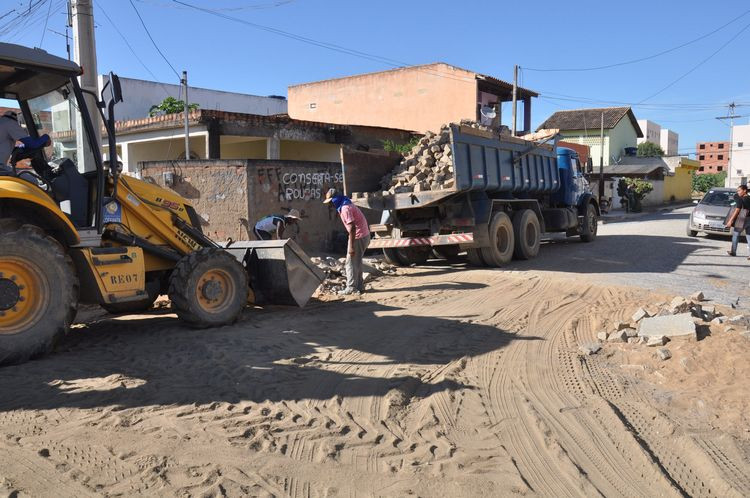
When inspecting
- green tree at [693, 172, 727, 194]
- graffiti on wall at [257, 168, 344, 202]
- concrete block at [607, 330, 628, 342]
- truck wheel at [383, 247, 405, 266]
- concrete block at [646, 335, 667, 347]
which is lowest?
concrete block at [607, 330, 628, 342]

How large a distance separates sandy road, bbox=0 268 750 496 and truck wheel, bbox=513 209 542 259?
6.05m

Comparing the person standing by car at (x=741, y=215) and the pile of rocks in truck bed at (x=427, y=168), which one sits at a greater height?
the pile of rocks in truck bed at (x=427, y=168)

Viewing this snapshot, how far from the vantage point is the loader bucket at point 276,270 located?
7559 mm

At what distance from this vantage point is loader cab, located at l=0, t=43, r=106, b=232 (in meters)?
5.52

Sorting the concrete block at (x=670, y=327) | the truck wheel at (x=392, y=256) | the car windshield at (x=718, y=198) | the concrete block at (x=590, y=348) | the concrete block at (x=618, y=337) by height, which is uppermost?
the car windshield at (x=718, y=198)

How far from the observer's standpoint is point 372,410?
14.4 ft

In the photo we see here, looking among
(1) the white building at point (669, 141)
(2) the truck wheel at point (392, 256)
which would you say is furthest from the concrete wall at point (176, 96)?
(1) the white building at point (669, 141)

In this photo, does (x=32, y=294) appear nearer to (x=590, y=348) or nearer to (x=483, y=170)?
(x=590, y=348)

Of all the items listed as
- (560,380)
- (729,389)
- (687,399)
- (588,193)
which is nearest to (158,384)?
(560,380)

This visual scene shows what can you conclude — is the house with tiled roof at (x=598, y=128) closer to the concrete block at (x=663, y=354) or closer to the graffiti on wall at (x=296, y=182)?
the graffiti on wall at (x=296, y=182)

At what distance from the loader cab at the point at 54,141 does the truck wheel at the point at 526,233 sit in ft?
28.9

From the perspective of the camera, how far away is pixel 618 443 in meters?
3.95

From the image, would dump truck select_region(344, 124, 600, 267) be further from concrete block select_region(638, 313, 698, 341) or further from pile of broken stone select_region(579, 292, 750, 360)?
concrete block select_region(638, 313, 698, 341)

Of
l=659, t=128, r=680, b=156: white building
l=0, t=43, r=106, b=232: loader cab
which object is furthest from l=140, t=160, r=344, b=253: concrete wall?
l=659, t=128, r=680, b=156: white building
